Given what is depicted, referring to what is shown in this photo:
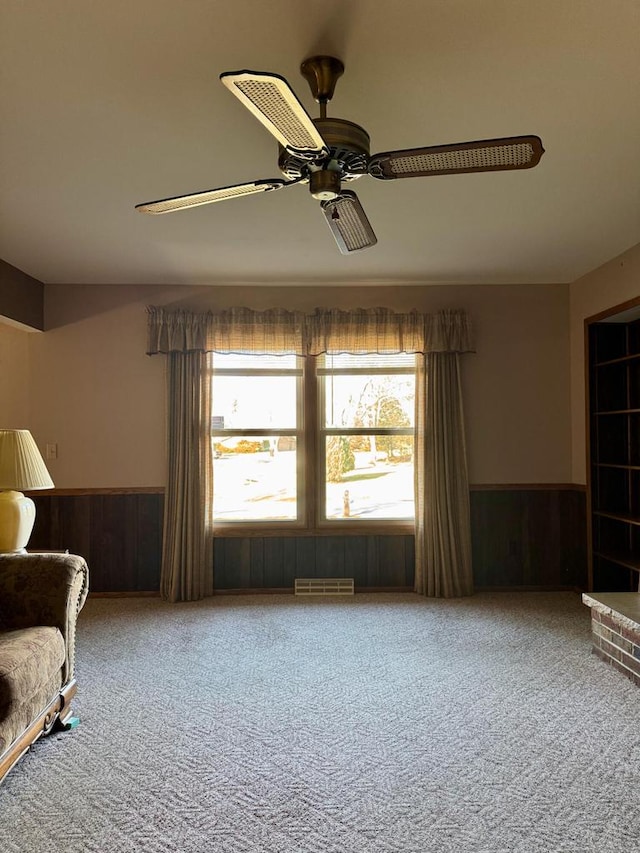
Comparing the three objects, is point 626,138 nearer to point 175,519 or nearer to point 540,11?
point 540,11

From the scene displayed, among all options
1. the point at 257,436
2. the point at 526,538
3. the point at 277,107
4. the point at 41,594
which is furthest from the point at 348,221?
the point at 526,538

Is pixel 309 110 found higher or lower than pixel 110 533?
higher

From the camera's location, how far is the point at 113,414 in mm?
4559

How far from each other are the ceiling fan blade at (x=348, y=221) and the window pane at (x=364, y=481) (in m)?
2.35

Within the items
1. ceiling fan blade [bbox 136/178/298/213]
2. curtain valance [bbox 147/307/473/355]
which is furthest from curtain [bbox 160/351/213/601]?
ceiling fan blade [bbox 136/178/298/213]

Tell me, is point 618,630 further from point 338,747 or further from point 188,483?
point 188,483

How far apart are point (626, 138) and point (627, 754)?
2566 mm

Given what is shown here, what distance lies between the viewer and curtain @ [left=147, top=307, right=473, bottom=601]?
4398 mm

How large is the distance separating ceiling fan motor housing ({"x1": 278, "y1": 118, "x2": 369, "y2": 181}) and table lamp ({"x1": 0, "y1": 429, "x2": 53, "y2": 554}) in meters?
2.17

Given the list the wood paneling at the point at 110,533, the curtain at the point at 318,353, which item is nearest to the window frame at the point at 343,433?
the curtain at the point at 318,353

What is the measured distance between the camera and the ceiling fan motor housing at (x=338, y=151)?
6.04 ft

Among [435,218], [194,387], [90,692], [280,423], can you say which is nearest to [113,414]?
[194,387]

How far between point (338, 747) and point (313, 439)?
8.62ft

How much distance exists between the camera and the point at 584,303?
440 centimetres
